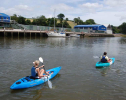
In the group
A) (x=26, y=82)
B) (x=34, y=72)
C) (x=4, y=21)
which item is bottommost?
(x=26, y=82)

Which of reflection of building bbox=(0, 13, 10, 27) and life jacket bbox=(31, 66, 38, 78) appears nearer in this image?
life jacket bbox=(31, 66, 38, 78)

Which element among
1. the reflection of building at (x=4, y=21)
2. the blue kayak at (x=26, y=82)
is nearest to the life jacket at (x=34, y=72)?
the blue kayak at (x=26, y=82)

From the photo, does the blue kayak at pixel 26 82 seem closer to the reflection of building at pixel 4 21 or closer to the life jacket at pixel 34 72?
the life jacket at pixel 34 72

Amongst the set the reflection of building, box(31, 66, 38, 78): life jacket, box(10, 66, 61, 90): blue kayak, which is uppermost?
the reflection of building

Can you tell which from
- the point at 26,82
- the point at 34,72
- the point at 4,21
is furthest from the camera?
the point at 4,21

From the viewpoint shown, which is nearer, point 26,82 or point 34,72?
point 26,82

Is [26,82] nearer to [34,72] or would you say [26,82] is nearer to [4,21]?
[34,72]

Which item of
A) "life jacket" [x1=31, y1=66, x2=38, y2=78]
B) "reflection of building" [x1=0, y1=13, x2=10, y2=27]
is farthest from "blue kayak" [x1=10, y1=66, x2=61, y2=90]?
"reflection of building" [x1=0, y1=13, x2=10, y2=27]

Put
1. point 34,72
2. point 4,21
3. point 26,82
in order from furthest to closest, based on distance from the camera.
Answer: point 4,21
point 34,72
point 26,82

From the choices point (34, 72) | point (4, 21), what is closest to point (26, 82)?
point (34, 72)

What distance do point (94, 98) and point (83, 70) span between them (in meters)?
5.32

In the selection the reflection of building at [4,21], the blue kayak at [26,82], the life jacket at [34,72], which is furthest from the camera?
the reflection of building at [4,21]

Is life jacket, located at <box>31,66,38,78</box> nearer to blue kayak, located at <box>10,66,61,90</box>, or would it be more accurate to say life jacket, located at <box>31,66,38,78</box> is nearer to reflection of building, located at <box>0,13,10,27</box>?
blue kayak, located at <box>10,66,61,90</box>

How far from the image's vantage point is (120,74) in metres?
12.6
